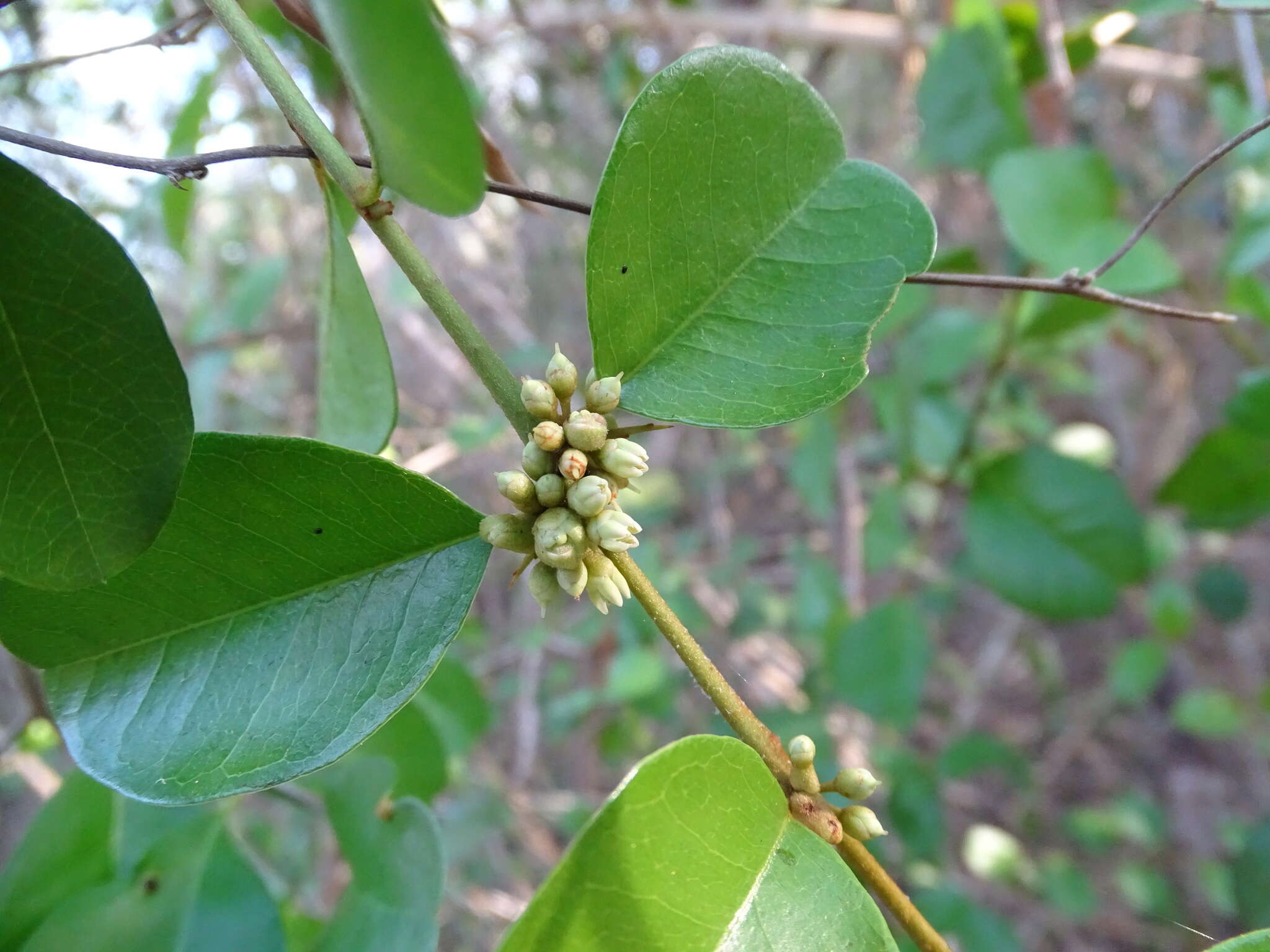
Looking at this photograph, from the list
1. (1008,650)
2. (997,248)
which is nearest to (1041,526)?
(1008,650)

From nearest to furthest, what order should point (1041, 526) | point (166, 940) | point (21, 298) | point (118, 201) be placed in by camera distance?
point (21, 298), point (166, 940), point (1041, 526), point (118, 201)

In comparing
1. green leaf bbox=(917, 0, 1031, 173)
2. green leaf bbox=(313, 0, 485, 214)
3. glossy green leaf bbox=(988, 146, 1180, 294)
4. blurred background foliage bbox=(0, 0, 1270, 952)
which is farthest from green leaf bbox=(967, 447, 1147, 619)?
green leaf bbox=(313, 0, 485, 214)

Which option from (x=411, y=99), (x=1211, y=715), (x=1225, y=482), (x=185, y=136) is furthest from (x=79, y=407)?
(x=1211, y=715)

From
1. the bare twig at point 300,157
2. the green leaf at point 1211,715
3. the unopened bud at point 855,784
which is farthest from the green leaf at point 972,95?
the green leaf at point 1211,715

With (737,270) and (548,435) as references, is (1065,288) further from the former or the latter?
(548,435)

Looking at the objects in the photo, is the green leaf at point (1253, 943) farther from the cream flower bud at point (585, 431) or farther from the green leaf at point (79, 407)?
the green leaf at point (79, 407)

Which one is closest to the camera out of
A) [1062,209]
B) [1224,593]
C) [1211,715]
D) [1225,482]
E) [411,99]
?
[411,99]

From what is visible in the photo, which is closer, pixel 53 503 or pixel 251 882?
pixel 53 503

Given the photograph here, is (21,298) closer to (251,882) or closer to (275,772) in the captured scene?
(275,772)
